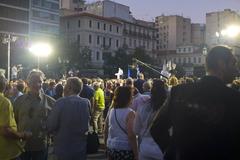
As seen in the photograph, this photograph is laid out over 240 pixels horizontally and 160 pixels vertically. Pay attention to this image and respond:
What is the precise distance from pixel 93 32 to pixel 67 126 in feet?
301

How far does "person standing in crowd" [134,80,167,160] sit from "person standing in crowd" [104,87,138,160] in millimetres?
315

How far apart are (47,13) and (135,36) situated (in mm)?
30647

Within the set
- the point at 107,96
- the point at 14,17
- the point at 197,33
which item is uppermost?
the point at 197,33

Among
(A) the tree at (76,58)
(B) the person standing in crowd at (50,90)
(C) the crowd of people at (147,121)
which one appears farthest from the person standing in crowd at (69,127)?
(A) the tree at (76,58)

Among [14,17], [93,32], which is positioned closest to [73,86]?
[14,17]

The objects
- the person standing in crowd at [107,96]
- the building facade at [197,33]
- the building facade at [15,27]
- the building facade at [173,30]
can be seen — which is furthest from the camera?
the building facade at [197,33]

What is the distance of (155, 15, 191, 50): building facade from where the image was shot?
155m

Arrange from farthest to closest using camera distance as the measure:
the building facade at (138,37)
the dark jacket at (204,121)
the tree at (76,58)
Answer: the building facade at (138,37) < the tree at (76,58) < the dark jacket at (204,121)

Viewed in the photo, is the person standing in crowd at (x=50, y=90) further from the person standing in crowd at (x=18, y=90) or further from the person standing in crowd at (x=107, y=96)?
the person standing in crowd at (x=18, y=90)

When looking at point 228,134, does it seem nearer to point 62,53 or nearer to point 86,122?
point 86,122

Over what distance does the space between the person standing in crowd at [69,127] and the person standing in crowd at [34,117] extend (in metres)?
0.24

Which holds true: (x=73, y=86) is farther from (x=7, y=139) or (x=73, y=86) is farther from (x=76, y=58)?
(x=76, y=58)

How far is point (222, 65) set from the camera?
3357mm

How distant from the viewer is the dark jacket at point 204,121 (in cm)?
317
